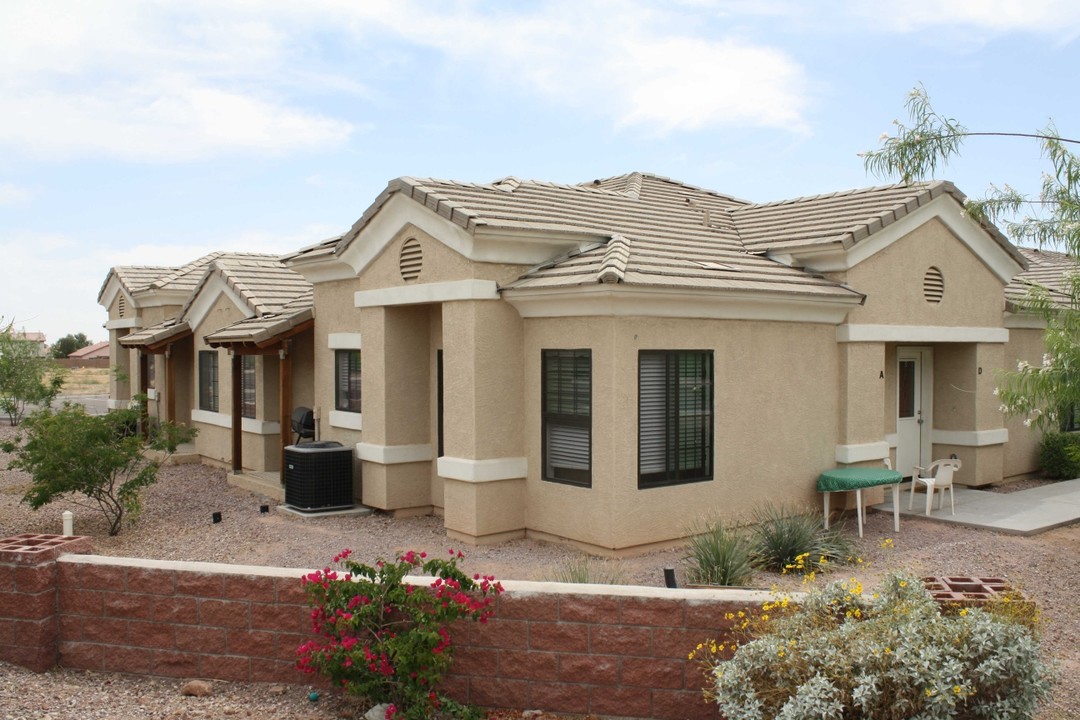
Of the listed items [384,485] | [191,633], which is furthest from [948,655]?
[384,485]

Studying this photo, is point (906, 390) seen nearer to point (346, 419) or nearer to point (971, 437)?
point (971, 437)

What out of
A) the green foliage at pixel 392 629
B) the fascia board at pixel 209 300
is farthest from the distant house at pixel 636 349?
the green foliage at pixel 392 629

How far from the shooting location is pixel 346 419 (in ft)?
47.4

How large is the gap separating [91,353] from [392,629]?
79.2 m

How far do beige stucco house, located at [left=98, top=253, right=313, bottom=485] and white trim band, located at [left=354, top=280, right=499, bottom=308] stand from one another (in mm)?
2466

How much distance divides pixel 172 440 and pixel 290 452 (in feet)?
8.80

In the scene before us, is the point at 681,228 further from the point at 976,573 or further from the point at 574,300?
the point at 976,573

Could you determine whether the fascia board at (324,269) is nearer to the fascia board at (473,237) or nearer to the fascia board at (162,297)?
the fascia board at (473,237)

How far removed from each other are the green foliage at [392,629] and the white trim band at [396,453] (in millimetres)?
6950

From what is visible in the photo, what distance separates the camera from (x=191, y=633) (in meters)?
6.42

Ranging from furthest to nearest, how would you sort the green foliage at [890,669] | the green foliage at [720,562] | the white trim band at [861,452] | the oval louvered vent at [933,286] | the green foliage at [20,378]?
the green foliage at [20,378], the oval louvered vent at [933,286], the white trim band at [861,452], the green foliage at [720,562], the green foliage at [890,669]

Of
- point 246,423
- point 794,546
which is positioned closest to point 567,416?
point 794,546

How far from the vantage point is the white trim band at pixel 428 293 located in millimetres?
11111

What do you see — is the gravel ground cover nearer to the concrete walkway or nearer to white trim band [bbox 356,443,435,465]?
the concrete walkway
